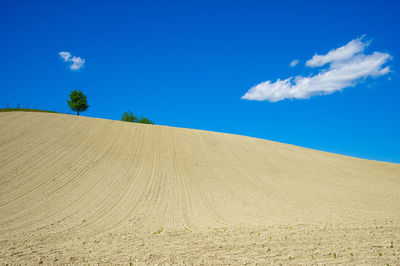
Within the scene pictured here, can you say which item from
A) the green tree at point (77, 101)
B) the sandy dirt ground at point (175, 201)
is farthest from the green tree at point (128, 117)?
the sandy dirt ground at point (175, 201)

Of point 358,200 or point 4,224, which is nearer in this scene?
point 4,224

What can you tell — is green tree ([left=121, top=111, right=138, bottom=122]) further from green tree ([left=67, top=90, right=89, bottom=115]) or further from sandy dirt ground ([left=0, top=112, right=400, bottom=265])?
sandy dirt ground ([left=0, top=112, right=400, bottom=265])

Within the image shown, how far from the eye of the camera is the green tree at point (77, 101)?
181ft

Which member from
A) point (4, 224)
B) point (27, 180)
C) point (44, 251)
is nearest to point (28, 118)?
point (27, 180)

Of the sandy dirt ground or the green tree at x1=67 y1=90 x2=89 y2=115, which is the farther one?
the green tree at x1=67 y1=90 x2=89 y2=115

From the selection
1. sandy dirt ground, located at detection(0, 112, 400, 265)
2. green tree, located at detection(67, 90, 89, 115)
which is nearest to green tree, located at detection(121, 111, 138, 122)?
green tree, located at detection(67, 90, 89, 115)

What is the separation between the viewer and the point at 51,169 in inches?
647

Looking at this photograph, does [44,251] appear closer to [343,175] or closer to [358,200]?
[358,200]

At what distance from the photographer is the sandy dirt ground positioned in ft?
23.8

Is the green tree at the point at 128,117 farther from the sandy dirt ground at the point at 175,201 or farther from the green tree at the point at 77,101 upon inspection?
the sandy dirt ground at the point at 175,201

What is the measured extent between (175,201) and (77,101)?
4943cm

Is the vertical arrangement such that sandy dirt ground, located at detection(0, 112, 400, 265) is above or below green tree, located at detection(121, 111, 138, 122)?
below

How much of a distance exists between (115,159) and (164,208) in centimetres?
900

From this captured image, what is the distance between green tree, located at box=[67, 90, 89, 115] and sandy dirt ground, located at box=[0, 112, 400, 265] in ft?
91.4
